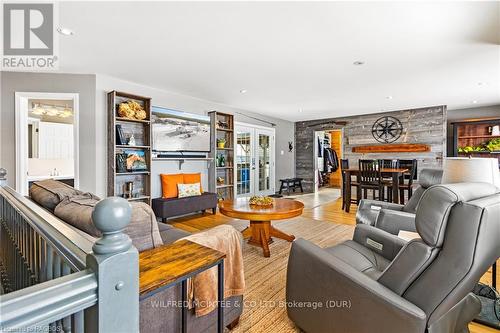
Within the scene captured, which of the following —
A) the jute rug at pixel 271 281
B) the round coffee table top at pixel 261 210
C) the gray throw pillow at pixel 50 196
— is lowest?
the jute rug at pixel 271 281

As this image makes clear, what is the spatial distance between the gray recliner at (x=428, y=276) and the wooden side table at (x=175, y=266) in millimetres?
629

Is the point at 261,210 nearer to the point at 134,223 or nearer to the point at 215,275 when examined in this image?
the point at 215,275

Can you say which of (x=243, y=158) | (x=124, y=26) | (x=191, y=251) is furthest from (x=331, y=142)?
(x=191, y=251)

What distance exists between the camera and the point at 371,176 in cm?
483

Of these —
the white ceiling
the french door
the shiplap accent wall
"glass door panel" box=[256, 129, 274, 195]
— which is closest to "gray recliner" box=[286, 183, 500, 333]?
the white ceiling

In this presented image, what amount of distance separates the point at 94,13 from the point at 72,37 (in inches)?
24.2

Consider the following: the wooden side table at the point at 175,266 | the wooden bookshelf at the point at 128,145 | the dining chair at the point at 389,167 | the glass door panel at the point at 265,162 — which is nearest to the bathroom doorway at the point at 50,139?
the wooden bookshelf at the point at 128,145

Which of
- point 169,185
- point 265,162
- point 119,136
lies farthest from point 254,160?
point 119,136

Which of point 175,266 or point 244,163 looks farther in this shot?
point 244,163

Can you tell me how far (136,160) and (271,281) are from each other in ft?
9.65

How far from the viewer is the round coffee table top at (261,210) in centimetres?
274

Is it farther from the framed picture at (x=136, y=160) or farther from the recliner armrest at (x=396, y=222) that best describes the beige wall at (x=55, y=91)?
the recliner armrest at (x=396, y=222)

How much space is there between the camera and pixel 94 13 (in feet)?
6.82

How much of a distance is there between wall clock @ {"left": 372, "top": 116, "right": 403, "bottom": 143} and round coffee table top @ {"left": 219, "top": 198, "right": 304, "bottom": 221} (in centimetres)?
478
